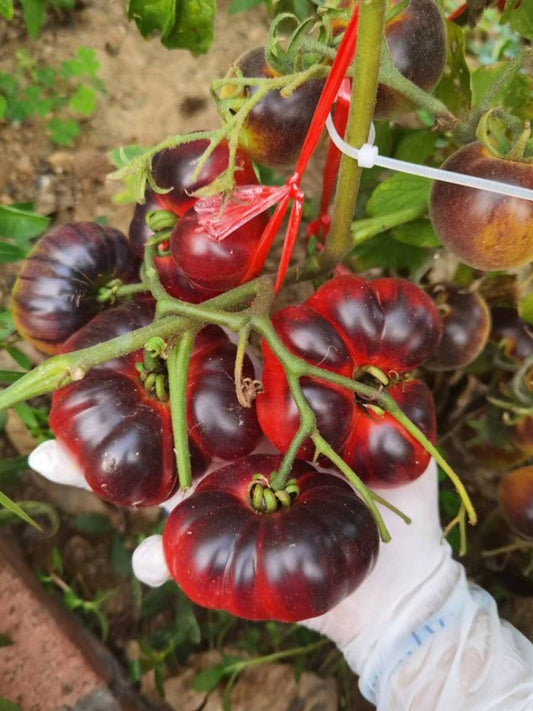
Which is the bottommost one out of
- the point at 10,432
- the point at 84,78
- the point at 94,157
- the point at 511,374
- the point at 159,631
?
the point at 159,631

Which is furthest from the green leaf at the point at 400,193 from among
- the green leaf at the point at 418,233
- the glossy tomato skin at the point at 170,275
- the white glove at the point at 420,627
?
the white glove at the point at 420,627

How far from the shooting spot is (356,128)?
30.5 inches

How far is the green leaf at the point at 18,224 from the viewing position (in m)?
1.09

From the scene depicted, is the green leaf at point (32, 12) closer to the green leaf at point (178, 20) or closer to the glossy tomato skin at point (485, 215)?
the green leaf at point (178, 20)

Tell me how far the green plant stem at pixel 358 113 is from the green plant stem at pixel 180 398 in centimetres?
29

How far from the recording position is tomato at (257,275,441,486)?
0.78 metres

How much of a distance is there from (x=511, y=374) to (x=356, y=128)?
2.30 ft

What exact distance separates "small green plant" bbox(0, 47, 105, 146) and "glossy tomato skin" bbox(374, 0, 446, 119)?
1.13 m

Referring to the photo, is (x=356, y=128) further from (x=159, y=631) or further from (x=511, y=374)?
(x=159, y=631)

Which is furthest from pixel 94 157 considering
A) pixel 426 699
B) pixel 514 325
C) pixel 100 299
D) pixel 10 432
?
pixel 426 699

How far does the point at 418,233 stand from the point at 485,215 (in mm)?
306

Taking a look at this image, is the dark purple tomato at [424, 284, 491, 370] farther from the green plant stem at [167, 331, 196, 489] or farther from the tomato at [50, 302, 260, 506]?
the green plant stem at [167, 331, 196, 489]

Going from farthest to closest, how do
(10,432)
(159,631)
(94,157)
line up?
1. (94,157)
2. (10,432)
3. (159,631)

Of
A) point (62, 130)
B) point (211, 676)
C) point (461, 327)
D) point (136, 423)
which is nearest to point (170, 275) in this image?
point (136, 423)
